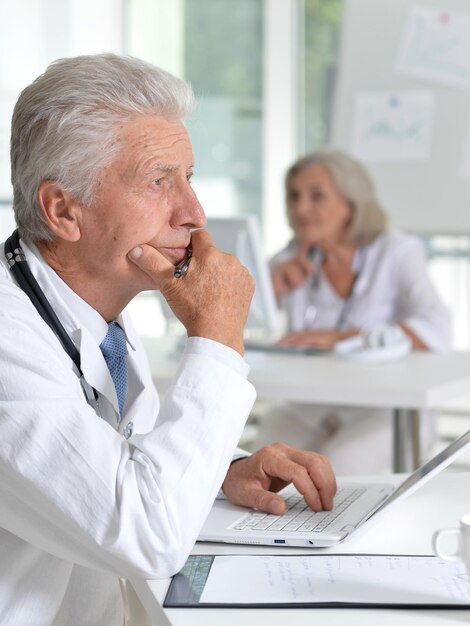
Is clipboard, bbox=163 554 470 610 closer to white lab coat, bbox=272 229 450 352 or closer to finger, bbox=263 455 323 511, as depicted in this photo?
finger, bbox=263 455 323 511

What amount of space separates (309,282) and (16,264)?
2.35m

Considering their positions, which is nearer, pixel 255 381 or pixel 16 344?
pixel 16 344

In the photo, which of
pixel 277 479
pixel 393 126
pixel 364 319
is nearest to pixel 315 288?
pixel 364 319

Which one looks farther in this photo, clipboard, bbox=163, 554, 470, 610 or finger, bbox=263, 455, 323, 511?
finger, bbox=263, 455, 323, 511

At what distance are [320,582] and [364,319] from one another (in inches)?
95.8

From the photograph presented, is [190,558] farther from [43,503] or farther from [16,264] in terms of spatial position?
[16,264]

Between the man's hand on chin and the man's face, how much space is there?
303 mm

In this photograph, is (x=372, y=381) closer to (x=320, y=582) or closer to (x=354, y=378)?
(x=354, y=378)

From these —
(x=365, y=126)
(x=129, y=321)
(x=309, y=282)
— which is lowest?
(x=309, y=282)

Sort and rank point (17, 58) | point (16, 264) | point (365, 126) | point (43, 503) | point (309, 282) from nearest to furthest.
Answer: point (43, 503) → point (16, 264) → point (309, 282) → point (365, 126) → point (17, 58)

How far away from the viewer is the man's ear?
1.39 m

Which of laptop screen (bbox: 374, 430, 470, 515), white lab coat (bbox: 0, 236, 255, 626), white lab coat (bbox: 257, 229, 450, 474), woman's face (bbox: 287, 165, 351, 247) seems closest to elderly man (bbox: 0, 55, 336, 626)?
→ white lab coat (bbox: 0, 236, 255, 626)

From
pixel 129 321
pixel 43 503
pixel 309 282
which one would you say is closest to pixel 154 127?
pixel 129 321

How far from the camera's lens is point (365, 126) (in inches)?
181
